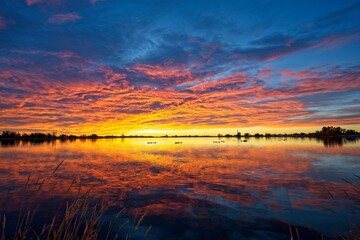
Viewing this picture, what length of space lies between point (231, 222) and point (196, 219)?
1537 mm

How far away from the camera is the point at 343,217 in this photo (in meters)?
10.5

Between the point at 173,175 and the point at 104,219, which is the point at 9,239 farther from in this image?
the point at 173,175

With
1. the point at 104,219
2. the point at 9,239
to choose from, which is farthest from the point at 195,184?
the point at 9,239

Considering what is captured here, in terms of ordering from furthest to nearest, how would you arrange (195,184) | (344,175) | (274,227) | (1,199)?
(344,175)
(195,184)
(1,199)
(274,227)

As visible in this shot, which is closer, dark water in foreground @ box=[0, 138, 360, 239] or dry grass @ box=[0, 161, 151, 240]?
dry grass @ box=[0, 161, 151, 240]

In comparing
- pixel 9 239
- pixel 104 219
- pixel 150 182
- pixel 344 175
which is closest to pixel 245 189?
pixel 150 182

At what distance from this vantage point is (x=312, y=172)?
22062 millimetres

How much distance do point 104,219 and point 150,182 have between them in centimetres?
810

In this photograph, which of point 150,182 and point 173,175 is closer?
point 150,182

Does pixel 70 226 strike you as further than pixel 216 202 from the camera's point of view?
No

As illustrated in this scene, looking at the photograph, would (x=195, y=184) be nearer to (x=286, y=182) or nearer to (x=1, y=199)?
(x=286, y=182)

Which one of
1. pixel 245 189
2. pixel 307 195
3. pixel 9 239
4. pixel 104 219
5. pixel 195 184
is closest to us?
pixel 9 239

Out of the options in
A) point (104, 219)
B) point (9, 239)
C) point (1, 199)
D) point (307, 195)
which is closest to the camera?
point (9, 239)

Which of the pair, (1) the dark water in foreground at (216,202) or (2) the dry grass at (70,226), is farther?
(1) the dark water in foreground at (216,202)
